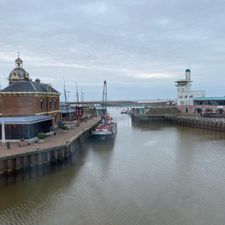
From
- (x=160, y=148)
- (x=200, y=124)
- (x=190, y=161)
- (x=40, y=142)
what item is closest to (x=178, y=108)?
(x=200, y=124)

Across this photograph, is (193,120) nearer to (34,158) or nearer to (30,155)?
(34,158)

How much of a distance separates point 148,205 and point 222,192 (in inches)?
252

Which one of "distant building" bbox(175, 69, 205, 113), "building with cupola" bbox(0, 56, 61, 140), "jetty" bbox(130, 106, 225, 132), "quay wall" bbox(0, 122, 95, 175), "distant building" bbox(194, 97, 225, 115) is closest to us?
"quay wall" bbox(0, 122, 95, 175)

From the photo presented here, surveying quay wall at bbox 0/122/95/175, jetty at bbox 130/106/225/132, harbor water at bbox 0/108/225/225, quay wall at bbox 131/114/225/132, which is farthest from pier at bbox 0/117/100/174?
jetty at bbox 130/106/225/132

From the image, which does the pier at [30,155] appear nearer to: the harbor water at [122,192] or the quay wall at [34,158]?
the quay wall at [34,158]

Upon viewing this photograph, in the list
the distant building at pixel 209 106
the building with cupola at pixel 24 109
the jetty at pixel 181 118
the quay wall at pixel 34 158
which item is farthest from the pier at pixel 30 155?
the distant building at pixel 209 106

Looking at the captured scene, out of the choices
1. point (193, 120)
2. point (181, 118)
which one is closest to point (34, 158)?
point (193, 120)

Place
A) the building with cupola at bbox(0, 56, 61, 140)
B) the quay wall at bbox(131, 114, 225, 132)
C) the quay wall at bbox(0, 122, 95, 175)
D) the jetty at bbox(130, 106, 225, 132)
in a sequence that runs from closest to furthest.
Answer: the quay wall at bbox(0, 122, 95, 175) → the building with cupola at bbox(0, 56, 61, 140) → the quay wall at bbox(131, 114, 225, 132) → the jetty at bbox(130, 106, 225, 132)

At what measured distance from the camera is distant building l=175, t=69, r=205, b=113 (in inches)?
3194

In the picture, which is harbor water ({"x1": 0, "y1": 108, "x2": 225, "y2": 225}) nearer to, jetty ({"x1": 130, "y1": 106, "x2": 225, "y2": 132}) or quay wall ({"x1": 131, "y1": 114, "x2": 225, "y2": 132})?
quay wall ({"x1": 131, "y1": 114, "x2": 225, "y2": 132})

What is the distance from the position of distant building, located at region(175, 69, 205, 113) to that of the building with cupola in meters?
55.2

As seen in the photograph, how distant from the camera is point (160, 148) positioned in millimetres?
36094

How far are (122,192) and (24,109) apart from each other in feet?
65.9

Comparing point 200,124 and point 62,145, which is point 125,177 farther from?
point 200,124
